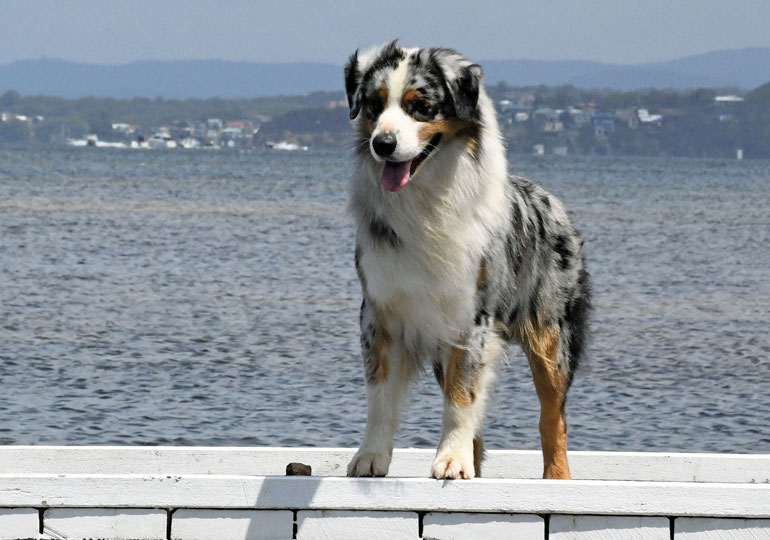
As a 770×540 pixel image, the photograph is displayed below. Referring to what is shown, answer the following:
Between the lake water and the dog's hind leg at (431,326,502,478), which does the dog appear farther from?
the lake water

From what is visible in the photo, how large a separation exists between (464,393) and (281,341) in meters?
11.2

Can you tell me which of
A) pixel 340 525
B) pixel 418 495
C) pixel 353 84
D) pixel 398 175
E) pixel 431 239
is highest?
pixel 353 84

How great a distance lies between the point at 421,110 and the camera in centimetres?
583

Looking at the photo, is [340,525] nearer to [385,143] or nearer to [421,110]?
[385,143]

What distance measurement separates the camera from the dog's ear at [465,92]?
19.4ft

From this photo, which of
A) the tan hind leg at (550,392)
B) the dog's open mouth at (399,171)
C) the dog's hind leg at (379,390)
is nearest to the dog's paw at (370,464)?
the dog's hind leg at (379,390)

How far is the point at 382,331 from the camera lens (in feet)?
20.4

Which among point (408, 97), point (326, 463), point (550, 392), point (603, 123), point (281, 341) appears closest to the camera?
point (408, 97)

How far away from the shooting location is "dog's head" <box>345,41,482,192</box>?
5.73 m

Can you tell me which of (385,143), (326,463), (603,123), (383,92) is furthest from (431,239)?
(603,123)

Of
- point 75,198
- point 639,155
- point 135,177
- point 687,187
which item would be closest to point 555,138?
point 639,155

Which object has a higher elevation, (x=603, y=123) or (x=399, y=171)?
(x=399, y=171)

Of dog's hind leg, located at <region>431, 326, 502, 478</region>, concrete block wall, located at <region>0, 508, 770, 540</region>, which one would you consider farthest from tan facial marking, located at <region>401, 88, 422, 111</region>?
concrete block wall, located at <region>0, 508, 770, 540</region>

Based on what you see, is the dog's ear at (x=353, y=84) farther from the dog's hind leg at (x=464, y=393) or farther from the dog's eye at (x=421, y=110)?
the dog's hind leg at (x=464, y=393)
